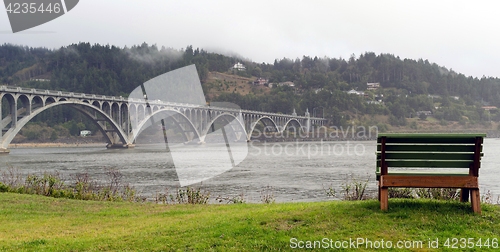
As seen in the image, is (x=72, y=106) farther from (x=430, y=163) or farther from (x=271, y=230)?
→ (x=430, y=163)

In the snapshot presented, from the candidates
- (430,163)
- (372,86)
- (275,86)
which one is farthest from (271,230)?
(372,86)

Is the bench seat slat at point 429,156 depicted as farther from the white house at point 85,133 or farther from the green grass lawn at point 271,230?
the white house at point 85,133

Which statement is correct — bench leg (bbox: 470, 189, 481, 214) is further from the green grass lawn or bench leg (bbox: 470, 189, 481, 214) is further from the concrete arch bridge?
the concrete arch bridge

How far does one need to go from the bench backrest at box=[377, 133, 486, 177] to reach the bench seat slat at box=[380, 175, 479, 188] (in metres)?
0.16

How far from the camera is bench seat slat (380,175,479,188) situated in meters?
5.04

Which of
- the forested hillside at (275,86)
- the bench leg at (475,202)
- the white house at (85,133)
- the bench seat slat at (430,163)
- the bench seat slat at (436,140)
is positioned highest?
the forested hillside at (275,86)

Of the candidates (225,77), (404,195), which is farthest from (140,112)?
(225,77)

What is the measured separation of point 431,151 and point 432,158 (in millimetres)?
99

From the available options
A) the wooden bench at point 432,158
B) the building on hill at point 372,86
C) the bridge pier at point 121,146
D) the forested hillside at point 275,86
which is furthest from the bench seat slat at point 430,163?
the building on hill at point 372,86

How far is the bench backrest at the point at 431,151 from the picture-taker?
16.8 ft

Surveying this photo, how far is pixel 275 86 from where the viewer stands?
177 metres

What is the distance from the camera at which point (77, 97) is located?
2095 inches

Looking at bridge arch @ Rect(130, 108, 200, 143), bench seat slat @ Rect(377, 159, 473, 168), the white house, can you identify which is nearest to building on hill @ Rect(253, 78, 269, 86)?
the white house

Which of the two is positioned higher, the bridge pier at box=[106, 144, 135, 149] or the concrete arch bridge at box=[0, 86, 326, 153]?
the concrete arch bridge at box=[0, 86, 326, 153]
